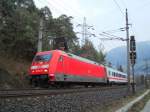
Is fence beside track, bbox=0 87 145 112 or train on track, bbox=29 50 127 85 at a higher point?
train on track, bbox=29 50 127 85

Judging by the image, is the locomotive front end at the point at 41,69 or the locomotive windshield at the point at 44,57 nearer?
the locomotive front end at the point at 41,69

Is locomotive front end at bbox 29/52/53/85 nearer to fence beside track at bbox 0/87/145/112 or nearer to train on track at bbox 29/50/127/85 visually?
train on track at bbox 29/50/127/85

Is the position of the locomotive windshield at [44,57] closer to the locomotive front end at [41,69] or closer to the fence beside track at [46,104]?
the locomotive front end at [41,69]

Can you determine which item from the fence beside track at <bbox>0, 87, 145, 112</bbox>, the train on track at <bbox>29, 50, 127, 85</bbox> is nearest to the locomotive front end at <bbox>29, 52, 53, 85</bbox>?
the train on track at <bbox>29, 50, 127, 85</bbox>

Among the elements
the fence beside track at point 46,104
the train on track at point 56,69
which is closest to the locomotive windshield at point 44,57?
the train on track at point 56,69

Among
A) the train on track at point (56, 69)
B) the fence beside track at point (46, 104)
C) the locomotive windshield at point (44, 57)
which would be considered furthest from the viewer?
the locomotive windshield at point (44, 57)

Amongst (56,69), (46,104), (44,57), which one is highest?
(44,57)

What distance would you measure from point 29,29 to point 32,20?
15.1 ft

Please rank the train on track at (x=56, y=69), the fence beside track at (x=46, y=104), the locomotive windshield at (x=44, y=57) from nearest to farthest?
1. the fence beside track at (x=46, y=104)
2. the train on track at (x=56, y=69)
3. the locomotive windshield at (x=44, y=57)

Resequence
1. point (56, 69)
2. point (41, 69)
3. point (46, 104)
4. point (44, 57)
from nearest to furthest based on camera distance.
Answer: point (46, 104)
point (56, 69)
point (41, 69)
point (44, 57)

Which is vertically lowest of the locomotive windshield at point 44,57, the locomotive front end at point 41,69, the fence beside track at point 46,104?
the fence beside track at point 46,104

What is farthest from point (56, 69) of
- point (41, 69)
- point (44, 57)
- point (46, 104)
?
point (46, 104)

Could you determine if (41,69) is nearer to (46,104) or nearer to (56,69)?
(56,69)

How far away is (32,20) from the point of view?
43.0 m
